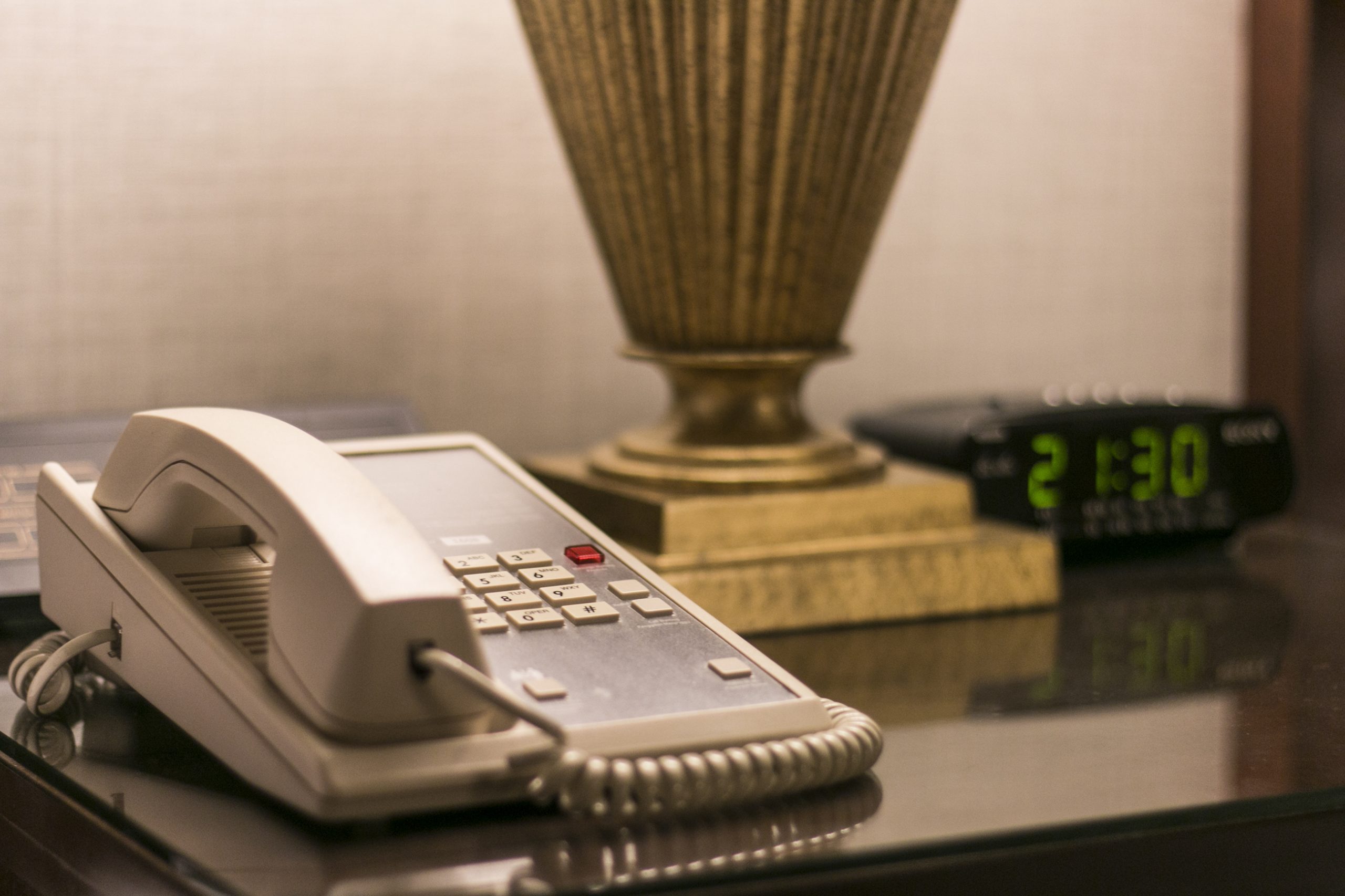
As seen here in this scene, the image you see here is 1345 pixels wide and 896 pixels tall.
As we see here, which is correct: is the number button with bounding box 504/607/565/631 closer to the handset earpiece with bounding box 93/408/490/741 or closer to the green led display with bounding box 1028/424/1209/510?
the handset earpiece with bounding box 93/408/490/741

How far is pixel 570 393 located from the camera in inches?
39.2

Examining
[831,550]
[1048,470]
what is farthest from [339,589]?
[1048,470]

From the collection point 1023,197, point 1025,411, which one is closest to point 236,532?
point 1025,411

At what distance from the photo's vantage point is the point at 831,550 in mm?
721

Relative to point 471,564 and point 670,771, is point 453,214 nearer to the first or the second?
point 471,564

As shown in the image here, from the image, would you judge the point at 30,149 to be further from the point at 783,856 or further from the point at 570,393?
the point at 783,856

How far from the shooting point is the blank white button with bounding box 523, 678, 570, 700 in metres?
0.44

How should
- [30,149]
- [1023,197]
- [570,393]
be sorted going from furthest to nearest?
[1023,197] < [570,393] < [30,149]

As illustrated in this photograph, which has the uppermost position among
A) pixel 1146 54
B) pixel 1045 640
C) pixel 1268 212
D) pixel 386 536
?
pixel 1146 54

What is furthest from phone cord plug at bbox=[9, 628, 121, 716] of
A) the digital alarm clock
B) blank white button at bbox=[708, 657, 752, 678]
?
the digital alarm clock

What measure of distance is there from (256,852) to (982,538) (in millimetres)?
471

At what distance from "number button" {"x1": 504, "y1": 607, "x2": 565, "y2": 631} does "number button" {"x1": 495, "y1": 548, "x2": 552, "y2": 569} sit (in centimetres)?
5

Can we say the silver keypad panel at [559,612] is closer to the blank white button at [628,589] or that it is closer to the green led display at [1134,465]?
the blank white button at [628,589]

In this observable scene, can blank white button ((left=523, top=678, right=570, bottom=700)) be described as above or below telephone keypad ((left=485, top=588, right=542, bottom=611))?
below
